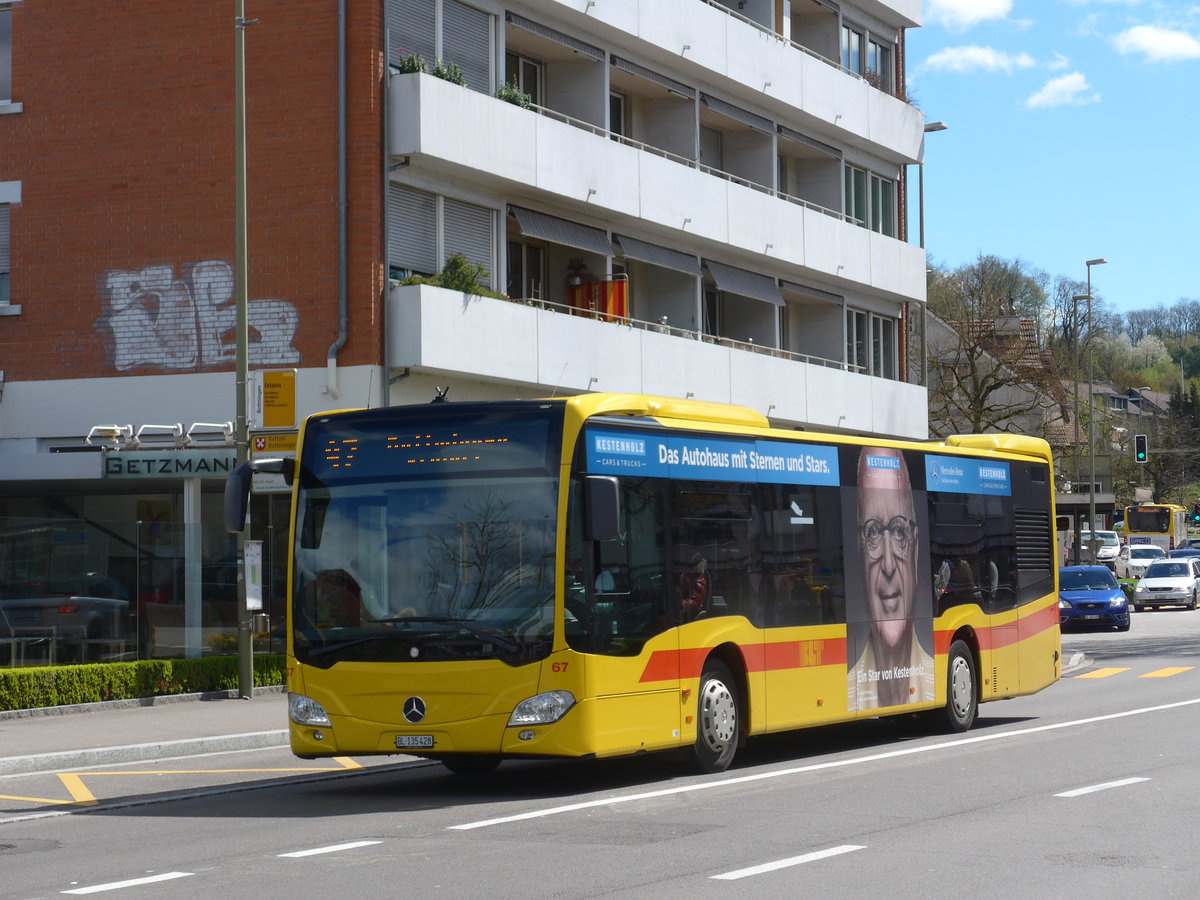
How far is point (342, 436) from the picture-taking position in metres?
13.3

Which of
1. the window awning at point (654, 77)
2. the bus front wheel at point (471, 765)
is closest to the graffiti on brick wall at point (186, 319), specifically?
the window awning at point (654, 77)

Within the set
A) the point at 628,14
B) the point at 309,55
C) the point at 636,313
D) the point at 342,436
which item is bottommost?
the point at 342,436

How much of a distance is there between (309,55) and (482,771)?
14.4 m

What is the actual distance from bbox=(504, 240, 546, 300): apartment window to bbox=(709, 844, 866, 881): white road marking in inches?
778

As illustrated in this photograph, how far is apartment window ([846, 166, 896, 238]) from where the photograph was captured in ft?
131

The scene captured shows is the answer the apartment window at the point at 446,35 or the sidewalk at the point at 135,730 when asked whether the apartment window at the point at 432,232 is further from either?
the sidewalk at the point at 135,730

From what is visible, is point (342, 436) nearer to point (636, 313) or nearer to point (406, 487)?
point (406, 487)

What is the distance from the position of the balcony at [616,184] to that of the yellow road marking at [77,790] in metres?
12.6

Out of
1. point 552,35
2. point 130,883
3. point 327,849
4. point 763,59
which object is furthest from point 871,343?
point 130,883

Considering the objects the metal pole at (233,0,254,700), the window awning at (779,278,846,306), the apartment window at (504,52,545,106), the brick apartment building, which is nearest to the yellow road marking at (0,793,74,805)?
the metal pole at (233,0,254,700)

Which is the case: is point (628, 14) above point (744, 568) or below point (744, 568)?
above

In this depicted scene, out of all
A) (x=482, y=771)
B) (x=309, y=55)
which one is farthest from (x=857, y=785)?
(x=309, y=55)

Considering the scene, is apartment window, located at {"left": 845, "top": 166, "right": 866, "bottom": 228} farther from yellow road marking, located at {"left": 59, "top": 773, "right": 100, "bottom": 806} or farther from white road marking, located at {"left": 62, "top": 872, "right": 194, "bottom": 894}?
white road marking, located at {"left": 62, "top": 872, "right": 194, "bottom": 894}

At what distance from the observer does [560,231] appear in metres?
29.2
